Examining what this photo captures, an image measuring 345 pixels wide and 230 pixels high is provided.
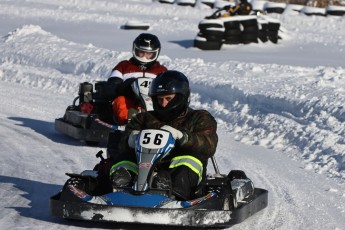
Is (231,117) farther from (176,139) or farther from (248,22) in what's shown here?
(248,22)

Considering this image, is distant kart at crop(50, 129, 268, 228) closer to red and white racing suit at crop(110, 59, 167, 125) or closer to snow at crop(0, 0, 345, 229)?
snow at crop(0, 0, 345, 229)

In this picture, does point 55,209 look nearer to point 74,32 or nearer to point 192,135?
point 192,135

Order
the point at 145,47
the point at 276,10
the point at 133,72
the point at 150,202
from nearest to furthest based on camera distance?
the point at 150,202 → the point at 145,47 → the point at 133,72 → the point at 276,10

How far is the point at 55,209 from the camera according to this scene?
6.73 meters

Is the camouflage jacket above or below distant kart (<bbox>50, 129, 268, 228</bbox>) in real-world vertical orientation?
above

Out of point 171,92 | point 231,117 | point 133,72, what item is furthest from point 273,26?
point 171,92

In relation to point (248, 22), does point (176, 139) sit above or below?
above

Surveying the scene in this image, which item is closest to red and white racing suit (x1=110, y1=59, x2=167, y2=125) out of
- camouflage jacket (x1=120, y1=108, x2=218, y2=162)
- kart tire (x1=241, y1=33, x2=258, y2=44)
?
camouflage jacket (x1=120, y1=108, x2=218, y2=162)

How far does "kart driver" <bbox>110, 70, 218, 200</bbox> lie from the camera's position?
Answer: 688 centimetres

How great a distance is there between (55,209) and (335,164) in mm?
4186

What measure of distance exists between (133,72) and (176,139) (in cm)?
485

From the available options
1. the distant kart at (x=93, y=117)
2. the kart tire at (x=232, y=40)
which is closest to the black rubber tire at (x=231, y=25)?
the kart tire at (x=232, y=40)

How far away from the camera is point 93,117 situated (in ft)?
39.5

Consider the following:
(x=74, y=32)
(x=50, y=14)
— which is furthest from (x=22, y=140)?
(x=50, y=14)
